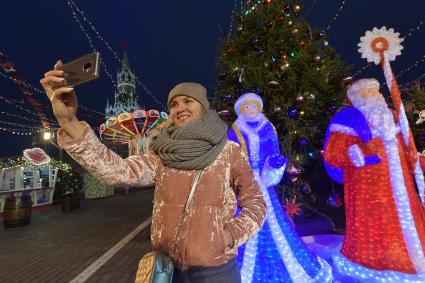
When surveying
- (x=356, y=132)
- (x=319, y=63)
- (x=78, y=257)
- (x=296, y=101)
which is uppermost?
(x=319, y=63)

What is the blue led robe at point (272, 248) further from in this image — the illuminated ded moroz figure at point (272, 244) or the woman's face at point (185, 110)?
the woman's face at point (185, 110)

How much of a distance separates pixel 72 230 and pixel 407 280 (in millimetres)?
7577

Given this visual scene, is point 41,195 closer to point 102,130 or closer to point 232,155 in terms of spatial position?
point 102,130

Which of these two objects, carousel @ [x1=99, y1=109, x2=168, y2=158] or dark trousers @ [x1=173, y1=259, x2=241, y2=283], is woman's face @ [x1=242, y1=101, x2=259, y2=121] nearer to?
dark trousers @ [x1=173, y1=259, x2=241, y2=283]

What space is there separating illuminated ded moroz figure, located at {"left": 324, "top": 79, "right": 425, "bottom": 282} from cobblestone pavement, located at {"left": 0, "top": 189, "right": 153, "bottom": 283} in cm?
298

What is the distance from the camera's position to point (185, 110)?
4.82 feet

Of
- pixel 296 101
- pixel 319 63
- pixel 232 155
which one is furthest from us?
pixel 319 63

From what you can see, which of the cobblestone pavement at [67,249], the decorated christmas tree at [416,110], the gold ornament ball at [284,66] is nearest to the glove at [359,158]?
the gold ornament ball at [284,66]

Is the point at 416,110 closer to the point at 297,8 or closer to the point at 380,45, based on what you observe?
the point at 297,8

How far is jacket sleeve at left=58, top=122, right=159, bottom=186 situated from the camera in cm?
114

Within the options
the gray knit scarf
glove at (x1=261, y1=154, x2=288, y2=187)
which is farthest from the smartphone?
glove at (x1=261, y1=154, x2=288, y2=187)

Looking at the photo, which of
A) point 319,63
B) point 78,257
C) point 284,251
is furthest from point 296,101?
point 78,257

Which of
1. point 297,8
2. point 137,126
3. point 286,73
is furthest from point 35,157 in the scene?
point 297,8

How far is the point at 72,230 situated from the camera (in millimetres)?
7070
